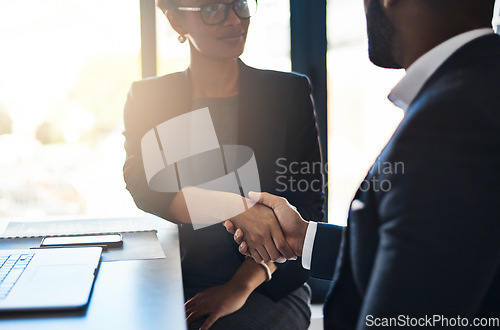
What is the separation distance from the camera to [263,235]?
151 centimetres

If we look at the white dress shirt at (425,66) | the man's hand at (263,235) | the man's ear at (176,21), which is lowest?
the man's hand at (263,235)

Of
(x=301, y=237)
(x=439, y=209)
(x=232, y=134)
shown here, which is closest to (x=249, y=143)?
(x=232, y=134)

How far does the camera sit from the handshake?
1.50 meters

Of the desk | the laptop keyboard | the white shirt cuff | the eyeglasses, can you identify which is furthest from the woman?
the laptop keyboard

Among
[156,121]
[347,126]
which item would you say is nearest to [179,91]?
[156,121]

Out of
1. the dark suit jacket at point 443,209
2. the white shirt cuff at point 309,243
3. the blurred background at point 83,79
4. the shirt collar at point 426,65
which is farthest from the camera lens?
the blurred background at point 83,79

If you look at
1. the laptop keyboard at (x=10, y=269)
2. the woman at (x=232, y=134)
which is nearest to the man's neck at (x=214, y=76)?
the woman at (x=232, y=134)

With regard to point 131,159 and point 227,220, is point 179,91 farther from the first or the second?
point 227,220

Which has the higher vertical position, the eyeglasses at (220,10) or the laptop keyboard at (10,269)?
the eyeglasses at (220,10)

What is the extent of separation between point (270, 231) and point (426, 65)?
82cm

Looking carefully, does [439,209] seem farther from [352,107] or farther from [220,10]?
[352,107]

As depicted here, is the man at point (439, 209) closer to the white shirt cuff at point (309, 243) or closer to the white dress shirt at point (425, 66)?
the white dress shirt at point (425, 66)

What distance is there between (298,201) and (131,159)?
609 mm

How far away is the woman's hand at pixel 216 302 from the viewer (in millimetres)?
1412
